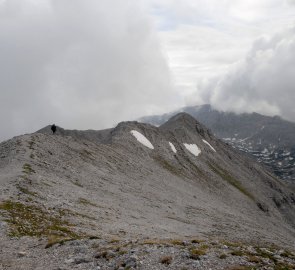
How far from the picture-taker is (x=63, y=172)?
232 feet

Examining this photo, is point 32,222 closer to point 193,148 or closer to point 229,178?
point 229,178

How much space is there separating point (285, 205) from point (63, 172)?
138 meters

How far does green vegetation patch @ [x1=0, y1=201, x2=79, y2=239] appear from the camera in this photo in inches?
1297

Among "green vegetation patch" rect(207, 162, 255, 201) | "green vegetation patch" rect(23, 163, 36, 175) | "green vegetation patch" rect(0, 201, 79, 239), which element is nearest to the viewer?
"green vegetation patch" rect(0, 201, 79, 239)

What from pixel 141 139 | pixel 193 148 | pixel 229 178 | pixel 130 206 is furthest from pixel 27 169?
pixel 193 148

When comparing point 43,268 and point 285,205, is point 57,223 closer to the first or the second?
point 43,268

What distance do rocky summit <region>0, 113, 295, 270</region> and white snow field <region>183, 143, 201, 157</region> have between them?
29.2 inches

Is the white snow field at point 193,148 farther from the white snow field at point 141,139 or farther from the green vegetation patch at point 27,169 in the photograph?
the green vegetation patch at point 27,169

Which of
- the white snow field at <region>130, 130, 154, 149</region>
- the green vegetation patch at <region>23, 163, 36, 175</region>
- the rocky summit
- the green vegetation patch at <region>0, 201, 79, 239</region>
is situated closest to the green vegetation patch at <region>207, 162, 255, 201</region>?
the rocky summit

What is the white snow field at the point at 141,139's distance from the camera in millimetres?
144337

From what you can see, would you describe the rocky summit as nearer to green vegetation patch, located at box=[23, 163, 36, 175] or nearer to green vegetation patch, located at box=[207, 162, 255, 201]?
green vegetation patch, located at box=[23, 163, 36, 175]

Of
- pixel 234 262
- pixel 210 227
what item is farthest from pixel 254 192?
pixel 234 262

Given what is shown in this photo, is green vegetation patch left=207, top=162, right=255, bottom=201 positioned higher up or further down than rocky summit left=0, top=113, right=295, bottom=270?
higher up

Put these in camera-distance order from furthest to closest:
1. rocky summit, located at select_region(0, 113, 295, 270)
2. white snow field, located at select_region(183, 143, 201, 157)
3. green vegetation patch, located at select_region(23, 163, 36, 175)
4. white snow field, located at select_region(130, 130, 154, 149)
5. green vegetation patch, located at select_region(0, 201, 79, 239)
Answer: white snow field, located at select_region(183, 143, 201, 157) < white snow field, located at select_region(130, 130, 154, 149) < green vegetation patch, located at select_region(23, 163, 36, 175) < green vegetation patch, located at select_region(0, 201, 79, 239) < rocky summit, located at select_region(0, 113, 295, 270)
